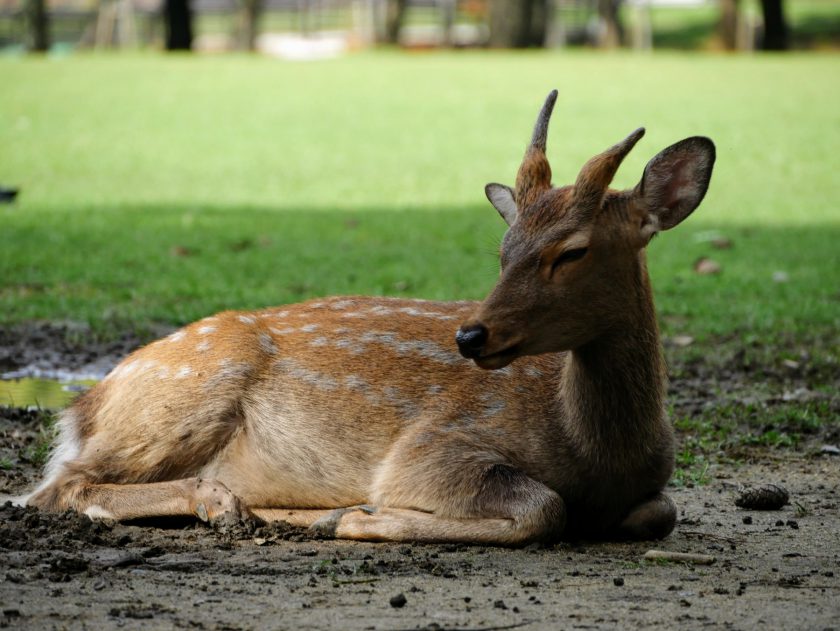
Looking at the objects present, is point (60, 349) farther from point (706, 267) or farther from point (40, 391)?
point (706, 267)

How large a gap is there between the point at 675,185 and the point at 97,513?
2.68 m

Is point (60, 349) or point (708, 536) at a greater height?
point (708, 536)

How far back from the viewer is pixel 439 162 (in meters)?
20.0

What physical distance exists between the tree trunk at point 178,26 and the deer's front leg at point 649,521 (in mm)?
35884

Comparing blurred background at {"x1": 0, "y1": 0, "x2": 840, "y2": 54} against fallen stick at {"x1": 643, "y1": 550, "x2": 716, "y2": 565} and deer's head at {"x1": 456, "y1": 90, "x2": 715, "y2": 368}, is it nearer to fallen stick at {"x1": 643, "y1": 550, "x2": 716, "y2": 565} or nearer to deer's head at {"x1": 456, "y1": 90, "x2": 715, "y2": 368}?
deer's head at {"x1": 456, "y1": 90, "x2": 715, "y2": 368}

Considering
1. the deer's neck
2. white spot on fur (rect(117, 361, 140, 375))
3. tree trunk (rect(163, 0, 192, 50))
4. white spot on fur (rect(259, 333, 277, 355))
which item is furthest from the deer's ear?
tree trunk (rect(163, 0, 192, 50))

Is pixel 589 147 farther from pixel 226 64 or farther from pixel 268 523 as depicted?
pixel 268 523

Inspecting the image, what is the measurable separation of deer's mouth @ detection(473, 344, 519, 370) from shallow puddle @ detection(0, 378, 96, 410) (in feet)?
10.9

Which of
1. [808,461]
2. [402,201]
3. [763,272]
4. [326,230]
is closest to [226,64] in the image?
[402,201]

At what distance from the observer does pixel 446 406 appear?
562 cm

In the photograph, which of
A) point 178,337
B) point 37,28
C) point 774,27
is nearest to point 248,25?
point 37,28

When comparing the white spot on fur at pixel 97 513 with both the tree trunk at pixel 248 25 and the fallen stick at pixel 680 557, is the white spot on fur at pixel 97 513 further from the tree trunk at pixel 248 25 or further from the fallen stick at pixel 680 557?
the tree trunk at pixel 248 25

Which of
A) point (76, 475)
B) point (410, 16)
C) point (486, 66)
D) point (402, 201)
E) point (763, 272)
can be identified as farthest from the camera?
point (410, 16)

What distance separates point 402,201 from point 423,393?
1129 centimetres
